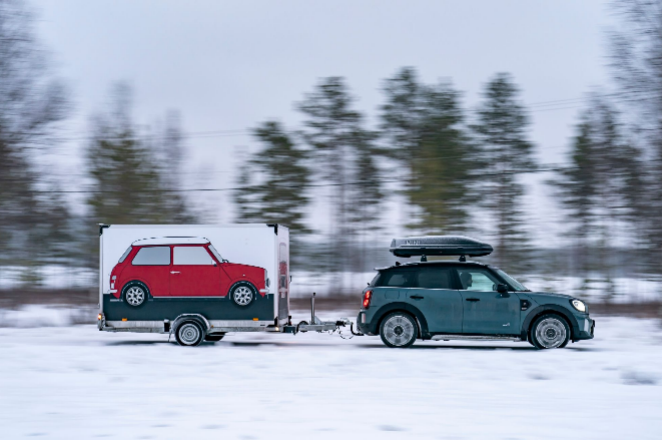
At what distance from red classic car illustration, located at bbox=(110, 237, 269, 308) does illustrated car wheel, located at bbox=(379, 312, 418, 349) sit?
2528mm

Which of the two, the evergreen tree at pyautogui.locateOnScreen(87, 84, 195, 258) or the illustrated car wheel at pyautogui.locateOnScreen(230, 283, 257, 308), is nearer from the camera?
the illustrated car wheel at pyautogui.locateOnScreen(230, 283, 257, 308)

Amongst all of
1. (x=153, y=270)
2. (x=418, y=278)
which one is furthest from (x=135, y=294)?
(x=418, y=278)

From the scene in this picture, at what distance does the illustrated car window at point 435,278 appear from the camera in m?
14.6

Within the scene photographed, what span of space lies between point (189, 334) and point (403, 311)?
Result: 4311 mm

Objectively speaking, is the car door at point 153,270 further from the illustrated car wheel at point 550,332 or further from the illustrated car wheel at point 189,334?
Result: the illustrated car wheel at point 550,332

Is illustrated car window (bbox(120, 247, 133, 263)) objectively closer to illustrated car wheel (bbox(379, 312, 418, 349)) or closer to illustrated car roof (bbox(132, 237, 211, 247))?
illustrated car roof (bbox(132, 237, 211, 247))

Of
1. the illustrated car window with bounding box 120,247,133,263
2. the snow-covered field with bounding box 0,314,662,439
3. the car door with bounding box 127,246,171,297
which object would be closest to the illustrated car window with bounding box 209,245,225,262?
the car door with bounding box 127,246,171,297

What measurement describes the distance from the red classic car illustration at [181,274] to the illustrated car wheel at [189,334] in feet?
1.97

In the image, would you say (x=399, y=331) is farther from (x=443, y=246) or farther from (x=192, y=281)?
(x=192, y=281)

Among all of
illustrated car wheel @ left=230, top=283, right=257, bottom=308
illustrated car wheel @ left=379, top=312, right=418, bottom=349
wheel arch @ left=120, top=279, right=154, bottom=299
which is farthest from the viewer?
wheel arch @ left=120, top=279, right=154, bottom=299

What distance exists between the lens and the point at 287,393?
9.36m

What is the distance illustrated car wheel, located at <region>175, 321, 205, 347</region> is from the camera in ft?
49.4

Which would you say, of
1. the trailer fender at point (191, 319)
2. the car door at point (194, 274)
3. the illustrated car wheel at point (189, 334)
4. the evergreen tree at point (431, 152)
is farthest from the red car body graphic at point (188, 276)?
the evergreen tree at point (431, 152)

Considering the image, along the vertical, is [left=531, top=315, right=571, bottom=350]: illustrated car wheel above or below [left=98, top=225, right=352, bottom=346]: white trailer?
below
